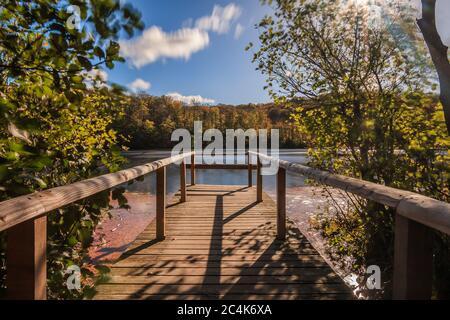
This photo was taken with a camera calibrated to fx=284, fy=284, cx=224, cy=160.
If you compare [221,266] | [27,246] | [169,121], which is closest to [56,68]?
[27,246]

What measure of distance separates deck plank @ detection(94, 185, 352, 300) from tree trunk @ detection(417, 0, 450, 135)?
151cm

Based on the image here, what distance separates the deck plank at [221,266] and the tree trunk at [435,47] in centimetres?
151

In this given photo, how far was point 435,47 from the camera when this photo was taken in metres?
2.12

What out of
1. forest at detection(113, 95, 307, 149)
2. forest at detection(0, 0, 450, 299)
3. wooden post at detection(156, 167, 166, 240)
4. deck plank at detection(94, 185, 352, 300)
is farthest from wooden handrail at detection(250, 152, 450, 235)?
forest at detection(113, 95, 307, 149)


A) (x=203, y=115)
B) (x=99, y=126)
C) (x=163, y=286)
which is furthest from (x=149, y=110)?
(x=163, y=286)

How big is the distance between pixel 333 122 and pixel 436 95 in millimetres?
864

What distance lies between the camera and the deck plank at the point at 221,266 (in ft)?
5.87

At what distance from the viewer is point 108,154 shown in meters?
1.56

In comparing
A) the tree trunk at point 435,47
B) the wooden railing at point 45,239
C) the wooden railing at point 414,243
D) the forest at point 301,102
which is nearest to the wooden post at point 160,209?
the forest at point 301,102

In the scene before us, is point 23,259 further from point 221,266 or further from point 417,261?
point 221,266

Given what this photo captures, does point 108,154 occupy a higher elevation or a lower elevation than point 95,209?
higher

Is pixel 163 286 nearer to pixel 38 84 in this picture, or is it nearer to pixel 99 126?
pixel 38 84
